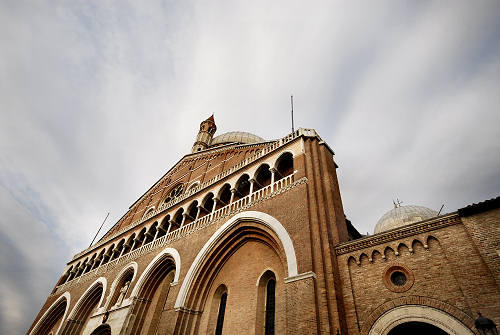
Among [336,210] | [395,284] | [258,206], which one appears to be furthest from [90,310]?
[395,284]

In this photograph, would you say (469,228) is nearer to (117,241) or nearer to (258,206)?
(258,206)

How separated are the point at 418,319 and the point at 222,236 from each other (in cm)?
797

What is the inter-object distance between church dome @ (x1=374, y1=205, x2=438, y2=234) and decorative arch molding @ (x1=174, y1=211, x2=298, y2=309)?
855 cm

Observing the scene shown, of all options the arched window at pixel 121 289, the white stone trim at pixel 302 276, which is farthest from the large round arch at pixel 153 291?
the white stone trim at pixel 302 276

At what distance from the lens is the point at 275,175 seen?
42.4 feet

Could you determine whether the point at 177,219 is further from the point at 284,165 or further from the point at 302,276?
the point at 302,276

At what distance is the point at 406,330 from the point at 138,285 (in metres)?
12.6

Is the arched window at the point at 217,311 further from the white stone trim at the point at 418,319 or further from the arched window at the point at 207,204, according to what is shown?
the white stone trim at the point at 418,319

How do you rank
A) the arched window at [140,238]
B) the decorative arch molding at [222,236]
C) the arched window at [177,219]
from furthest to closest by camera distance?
the arched window at [140,238] → the arched window at [177,219] → the decorative arch molding at [222,236]

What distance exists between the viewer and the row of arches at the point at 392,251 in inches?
291

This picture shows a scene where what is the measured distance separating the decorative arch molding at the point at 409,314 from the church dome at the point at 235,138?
22991mm

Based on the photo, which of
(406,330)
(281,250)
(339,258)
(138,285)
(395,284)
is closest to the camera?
(395,284)

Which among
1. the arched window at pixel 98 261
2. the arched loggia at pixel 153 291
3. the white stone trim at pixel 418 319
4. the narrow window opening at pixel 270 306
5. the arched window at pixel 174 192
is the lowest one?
the white stone trim at pixel 418 319

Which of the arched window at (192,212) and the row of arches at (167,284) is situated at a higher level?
the arched window at (192,212)
